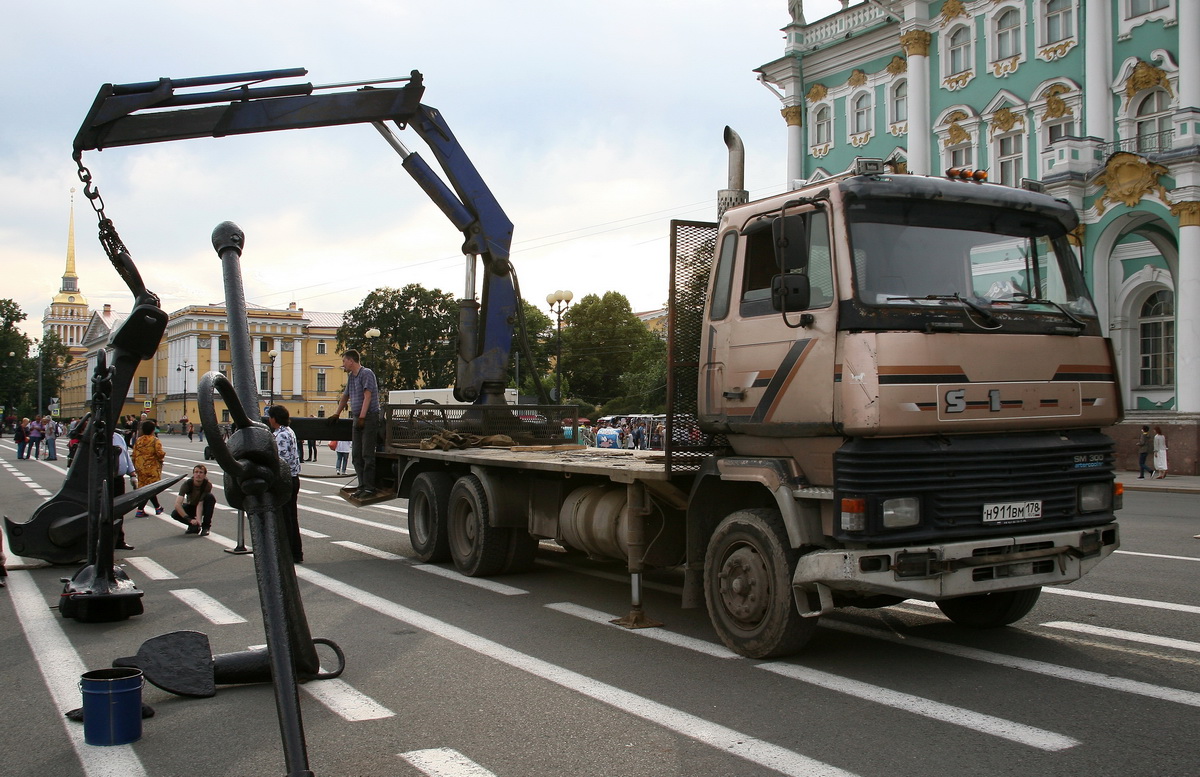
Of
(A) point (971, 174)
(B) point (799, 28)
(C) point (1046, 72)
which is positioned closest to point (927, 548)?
(A) point (971, 174)

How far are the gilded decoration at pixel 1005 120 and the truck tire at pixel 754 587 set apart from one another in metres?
31.5

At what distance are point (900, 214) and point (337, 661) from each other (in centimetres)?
455

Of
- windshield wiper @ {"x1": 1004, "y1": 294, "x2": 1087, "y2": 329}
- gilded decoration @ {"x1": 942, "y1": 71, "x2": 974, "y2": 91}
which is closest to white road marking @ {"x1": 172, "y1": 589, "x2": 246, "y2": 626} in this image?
windshield wiper @ {"x1": 1004, "y1": 294, "x2": 1087, "y2": 329}

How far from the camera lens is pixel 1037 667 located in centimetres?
643

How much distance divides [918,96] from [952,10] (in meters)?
2.98

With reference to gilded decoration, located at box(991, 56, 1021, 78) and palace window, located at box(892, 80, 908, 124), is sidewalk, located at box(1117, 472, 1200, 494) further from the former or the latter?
palace window, located at box(892, 80, 908, 124)

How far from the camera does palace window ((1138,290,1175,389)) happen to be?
3009 centimetres

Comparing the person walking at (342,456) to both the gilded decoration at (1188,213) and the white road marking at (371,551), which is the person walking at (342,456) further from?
the gilded decoration at (1188,213)

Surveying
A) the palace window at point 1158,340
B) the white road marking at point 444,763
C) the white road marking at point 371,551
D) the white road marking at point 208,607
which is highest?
the palace window at point 1158,340

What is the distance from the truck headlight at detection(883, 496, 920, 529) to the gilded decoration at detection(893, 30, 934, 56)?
114 ft

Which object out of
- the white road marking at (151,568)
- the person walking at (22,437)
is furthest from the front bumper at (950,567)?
the person walking at (22,437)

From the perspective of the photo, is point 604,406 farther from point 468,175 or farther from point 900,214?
point 900,214

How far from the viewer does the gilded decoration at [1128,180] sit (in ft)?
91.8

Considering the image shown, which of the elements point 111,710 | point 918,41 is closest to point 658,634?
point 111,710
